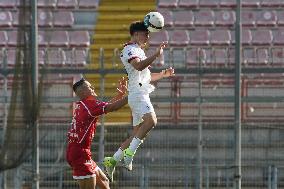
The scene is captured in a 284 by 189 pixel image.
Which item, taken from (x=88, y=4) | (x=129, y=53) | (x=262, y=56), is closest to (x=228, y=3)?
(x=88, y=4)

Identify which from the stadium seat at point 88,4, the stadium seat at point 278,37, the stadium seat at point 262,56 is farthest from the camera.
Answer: the stadium seat at point 88,4

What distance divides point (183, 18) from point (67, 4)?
236 cm

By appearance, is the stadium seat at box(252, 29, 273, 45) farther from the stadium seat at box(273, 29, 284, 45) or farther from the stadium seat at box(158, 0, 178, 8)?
the stadium seat at box(158, 0, 178, 8)

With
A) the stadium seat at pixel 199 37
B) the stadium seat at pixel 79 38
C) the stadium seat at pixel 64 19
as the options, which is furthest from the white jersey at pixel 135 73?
the stadium seat at pixel 64 19

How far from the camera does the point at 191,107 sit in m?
13.5

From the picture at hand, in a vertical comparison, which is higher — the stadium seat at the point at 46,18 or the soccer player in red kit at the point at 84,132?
the stadium seat at the point at 46,18

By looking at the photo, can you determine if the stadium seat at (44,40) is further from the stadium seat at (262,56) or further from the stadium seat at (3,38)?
the stadium seat at (262,56)

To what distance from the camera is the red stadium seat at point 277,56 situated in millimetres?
13550

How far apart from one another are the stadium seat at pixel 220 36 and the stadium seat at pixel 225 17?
1.01 feet

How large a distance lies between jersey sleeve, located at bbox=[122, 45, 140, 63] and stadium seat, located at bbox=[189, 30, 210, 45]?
8976mm

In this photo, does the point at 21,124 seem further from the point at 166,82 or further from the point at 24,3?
the point at 166,82

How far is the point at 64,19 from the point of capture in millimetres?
18609

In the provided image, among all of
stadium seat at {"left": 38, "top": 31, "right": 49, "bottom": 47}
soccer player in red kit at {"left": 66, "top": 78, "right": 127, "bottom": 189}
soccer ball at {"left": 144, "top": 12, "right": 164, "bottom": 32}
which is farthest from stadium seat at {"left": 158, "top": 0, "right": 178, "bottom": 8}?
soccer ball at {"left": 144, "top": 12, "right": 164, "bottom": 32}

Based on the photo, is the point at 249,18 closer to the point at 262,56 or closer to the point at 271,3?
the point at 271,3
